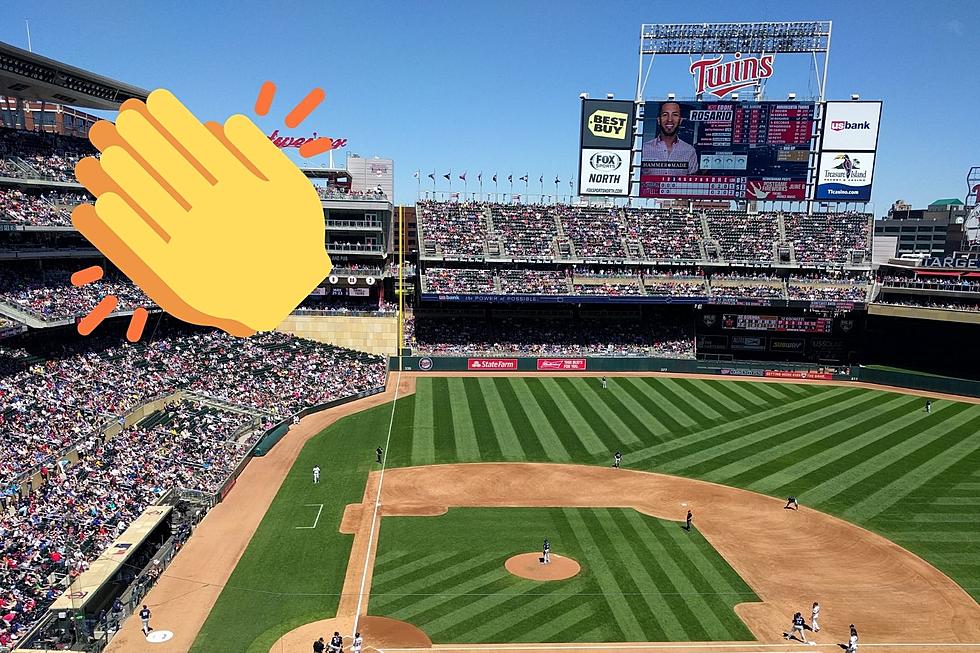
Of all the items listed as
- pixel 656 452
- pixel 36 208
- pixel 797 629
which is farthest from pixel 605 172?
pixel 797 629

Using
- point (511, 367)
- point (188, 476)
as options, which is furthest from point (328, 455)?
point (511, 367)

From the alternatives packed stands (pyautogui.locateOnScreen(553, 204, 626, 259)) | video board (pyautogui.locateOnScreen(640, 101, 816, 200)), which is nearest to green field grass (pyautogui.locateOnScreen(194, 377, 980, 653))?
packed stands (pyautogui.locateOnScreen(553, 204, 626, 259))

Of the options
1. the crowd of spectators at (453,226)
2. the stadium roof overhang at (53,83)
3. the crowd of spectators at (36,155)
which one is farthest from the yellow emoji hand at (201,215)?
the crowd of spectators at (453,226)

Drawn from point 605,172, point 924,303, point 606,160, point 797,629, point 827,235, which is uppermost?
point 606,160

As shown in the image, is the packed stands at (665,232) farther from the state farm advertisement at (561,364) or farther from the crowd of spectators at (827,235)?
the state farm advertisement at (561,364)

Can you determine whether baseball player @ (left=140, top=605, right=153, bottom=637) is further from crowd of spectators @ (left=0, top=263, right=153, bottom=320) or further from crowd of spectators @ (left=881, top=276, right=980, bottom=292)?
crowd of spectators @ (left=881, top=276, right=980, bottom=292)

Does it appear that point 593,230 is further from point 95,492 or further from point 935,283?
point 95,492

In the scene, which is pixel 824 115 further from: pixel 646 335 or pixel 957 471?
pixel 957 471
